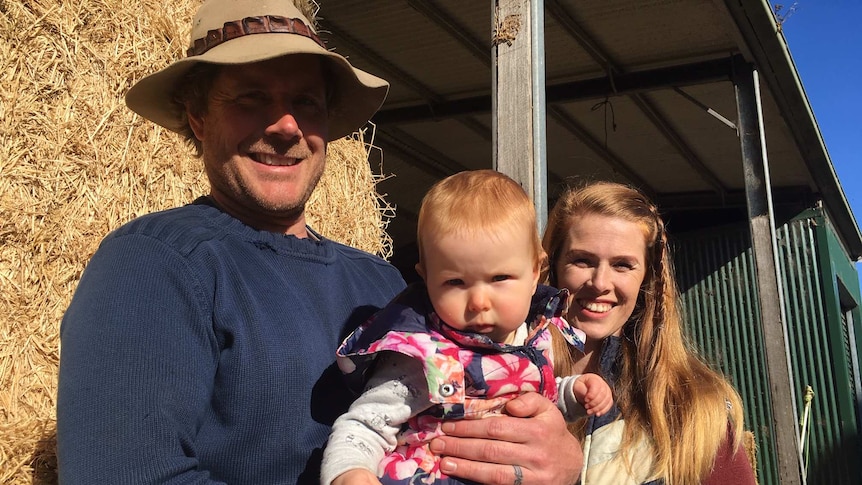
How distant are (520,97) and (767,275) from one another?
10.4ft

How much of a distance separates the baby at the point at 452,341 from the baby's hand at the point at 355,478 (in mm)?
35

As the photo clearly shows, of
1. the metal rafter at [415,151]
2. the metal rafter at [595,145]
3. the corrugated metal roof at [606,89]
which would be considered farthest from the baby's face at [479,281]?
the metal rafter at [415,151]

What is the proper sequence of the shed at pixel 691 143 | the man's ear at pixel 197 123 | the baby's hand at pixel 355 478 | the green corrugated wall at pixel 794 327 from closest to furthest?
1. the baby's hand at pixel 355 478
2. the man's ear at pixel 197 123
3. the shed at pixel 691 143
4. the green corrugated wall at pixel 794 327

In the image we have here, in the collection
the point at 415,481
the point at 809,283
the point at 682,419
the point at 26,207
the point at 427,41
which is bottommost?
the point at 415,481

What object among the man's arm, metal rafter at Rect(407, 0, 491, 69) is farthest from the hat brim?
metal rafter at Rect(407, 0, 491, 69)

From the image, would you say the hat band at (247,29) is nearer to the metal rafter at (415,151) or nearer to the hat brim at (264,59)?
the hat brim at (264,59)

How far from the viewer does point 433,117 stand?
21.7ft

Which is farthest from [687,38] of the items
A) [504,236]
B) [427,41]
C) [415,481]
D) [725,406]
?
[415,481]

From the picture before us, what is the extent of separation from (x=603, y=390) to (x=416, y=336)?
55 cm

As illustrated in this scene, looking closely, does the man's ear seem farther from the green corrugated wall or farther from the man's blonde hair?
the green corrugated wall

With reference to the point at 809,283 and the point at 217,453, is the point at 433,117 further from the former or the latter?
the point at 217,453

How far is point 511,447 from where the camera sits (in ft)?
5.90

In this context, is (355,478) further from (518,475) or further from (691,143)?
(691,143)

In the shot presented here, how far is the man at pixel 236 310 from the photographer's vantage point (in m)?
1.40
